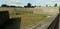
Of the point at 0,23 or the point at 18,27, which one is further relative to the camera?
the point at 18,27

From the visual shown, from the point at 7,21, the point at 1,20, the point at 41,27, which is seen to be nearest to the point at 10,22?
the point at 7,21

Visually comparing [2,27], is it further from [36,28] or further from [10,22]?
[36,28]

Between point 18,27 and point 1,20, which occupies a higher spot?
point 1,20

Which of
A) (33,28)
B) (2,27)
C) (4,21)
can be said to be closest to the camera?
(33,28)

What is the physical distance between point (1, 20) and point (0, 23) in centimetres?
7

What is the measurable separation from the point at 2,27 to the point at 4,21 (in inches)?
7.2

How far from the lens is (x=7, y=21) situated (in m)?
2.72

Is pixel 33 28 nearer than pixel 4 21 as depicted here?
Yes

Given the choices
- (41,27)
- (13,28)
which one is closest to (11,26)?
(13,28)

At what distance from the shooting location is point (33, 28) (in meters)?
2.16

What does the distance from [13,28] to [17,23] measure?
0.22 m

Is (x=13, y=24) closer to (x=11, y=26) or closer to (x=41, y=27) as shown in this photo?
(x=11, y=26)

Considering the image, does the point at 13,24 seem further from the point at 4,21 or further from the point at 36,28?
the point at 36,28

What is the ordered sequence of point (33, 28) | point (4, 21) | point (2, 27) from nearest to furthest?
1. point (33, 28)
2. point (2, 27)
3. point (4, 21)
